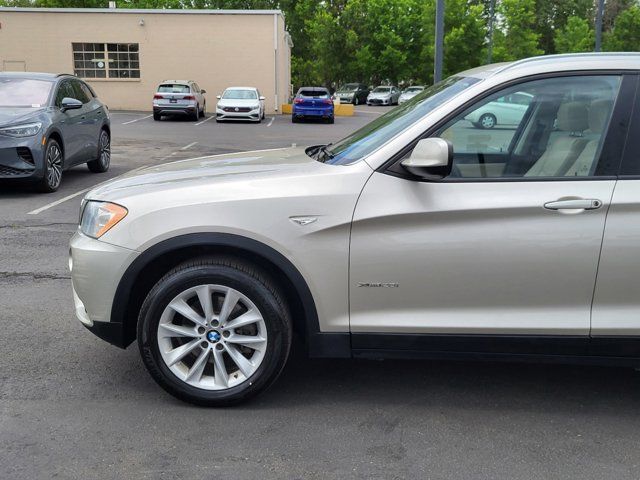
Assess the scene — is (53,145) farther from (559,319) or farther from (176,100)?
(176,100)

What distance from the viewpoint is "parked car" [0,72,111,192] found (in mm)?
9398

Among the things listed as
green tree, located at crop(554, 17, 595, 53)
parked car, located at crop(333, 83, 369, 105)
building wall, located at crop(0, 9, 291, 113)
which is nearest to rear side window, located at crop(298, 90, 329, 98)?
building wall, located at crop(0, 9, 291, 113)

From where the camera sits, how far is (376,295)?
3.46 m

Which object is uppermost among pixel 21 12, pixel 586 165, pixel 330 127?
pixel 21 12

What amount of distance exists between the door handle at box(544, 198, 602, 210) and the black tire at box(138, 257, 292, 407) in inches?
53.9

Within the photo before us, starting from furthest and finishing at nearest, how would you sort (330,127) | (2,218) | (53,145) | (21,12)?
1. (21,12)
2. (330,127)
3. (53,145)
4. (2,218)

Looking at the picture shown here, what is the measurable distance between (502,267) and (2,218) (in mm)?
6828

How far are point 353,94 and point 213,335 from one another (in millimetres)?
50379

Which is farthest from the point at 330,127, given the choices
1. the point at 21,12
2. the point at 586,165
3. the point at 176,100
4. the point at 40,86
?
the point at 586,165

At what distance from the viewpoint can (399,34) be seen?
5825 cm

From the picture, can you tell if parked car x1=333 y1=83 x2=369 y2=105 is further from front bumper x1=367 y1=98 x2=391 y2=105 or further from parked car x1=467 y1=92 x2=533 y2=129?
parked car x1=467 y1=92 x2=533 y2=129

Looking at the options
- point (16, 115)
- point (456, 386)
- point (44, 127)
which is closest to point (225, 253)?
point (456, 386)

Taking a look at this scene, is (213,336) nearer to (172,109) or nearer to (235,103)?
(235,103)

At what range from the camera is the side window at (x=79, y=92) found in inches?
447
